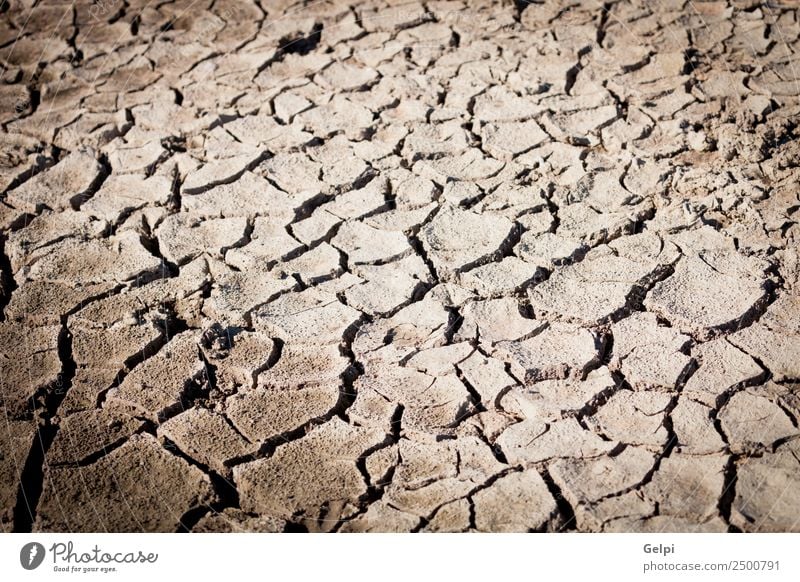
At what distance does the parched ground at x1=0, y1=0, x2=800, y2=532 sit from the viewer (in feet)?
6.88

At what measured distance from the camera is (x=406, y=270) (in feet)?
8.93

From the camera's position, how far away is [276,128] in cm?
341

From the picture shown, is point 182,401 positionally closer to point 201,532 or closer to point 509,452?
point 201,532

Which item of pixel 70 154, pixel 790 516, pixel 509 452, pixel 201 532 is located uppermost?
pixel 70 154

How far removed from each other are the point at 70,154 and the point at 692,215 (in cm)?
228
